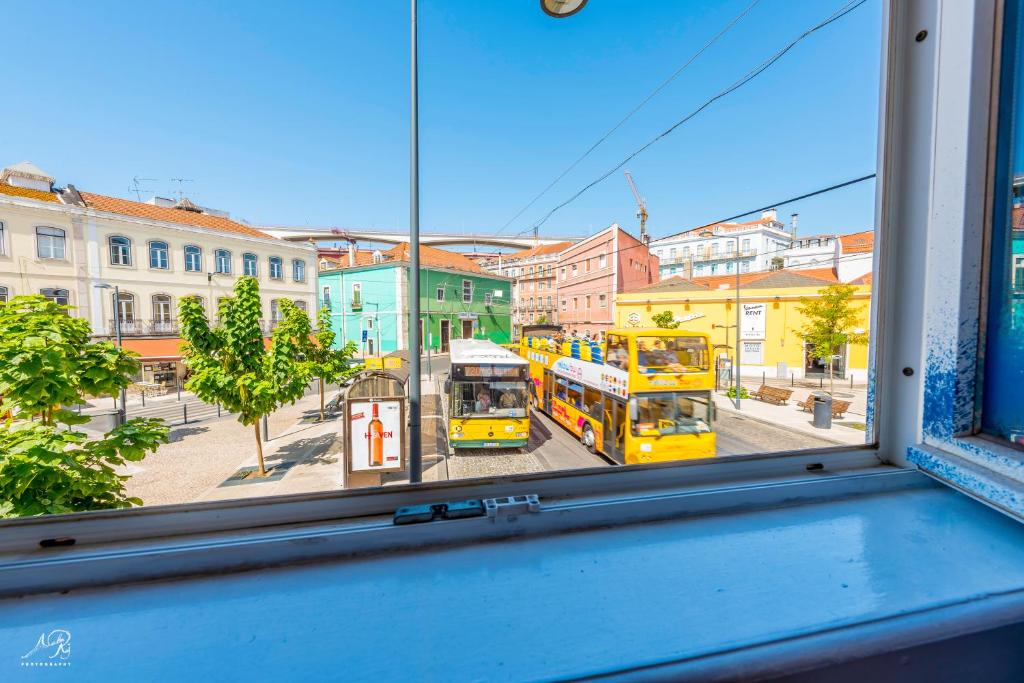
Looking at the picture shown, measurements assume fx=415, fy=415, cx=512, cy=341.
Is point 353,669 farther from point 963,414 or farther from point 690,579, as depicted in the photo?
point 963,414

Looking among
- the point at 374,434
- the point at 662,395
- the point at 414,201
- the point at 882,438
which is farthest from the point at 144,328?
the point at 662,395

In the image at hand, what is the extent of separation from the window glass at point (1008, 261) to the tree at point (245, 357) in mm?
5501

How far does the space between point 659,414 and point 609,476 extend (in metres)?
5.17

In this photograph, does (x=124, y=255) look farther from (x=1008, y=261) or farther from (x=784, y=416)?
(x=784, y=416)

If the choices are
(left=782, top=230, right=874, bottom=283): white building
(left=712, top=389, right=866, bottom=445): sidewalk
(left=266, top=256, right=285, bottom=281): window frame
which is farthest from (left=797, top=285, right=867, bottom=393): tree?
(left=266, top=256, right=285, bottom=281): window frame

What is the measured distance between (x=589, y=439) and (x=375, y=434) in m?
4.51

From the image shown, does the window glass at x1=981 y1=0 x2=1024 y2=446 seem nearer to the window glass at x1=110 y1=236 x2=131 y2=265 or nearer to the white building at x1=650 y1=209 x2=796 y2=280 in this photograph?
the white building at x1=650 y1=209 x2=796 y2=280

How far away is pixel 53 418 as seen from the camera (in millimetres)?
2373

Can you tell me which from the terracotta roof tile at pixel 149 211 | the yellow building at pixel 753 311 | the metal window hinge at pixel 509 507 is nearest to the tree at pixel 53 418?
the terracotta roof tile at pixel 149 211

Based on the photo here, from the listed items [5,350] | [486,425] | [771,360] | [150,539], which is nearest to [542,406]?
[486,425]

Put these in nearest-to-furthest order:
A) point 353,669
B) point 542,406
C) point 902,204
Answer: point 353,669, point 902,204, point 542,406

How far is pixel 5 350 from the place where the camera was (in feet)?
7.23

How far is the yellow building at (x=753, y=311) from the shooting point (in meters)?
7.38

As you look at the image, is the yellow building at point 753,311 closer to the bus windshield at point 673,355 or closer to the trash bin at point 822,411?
the bus windshield at point 673,355
